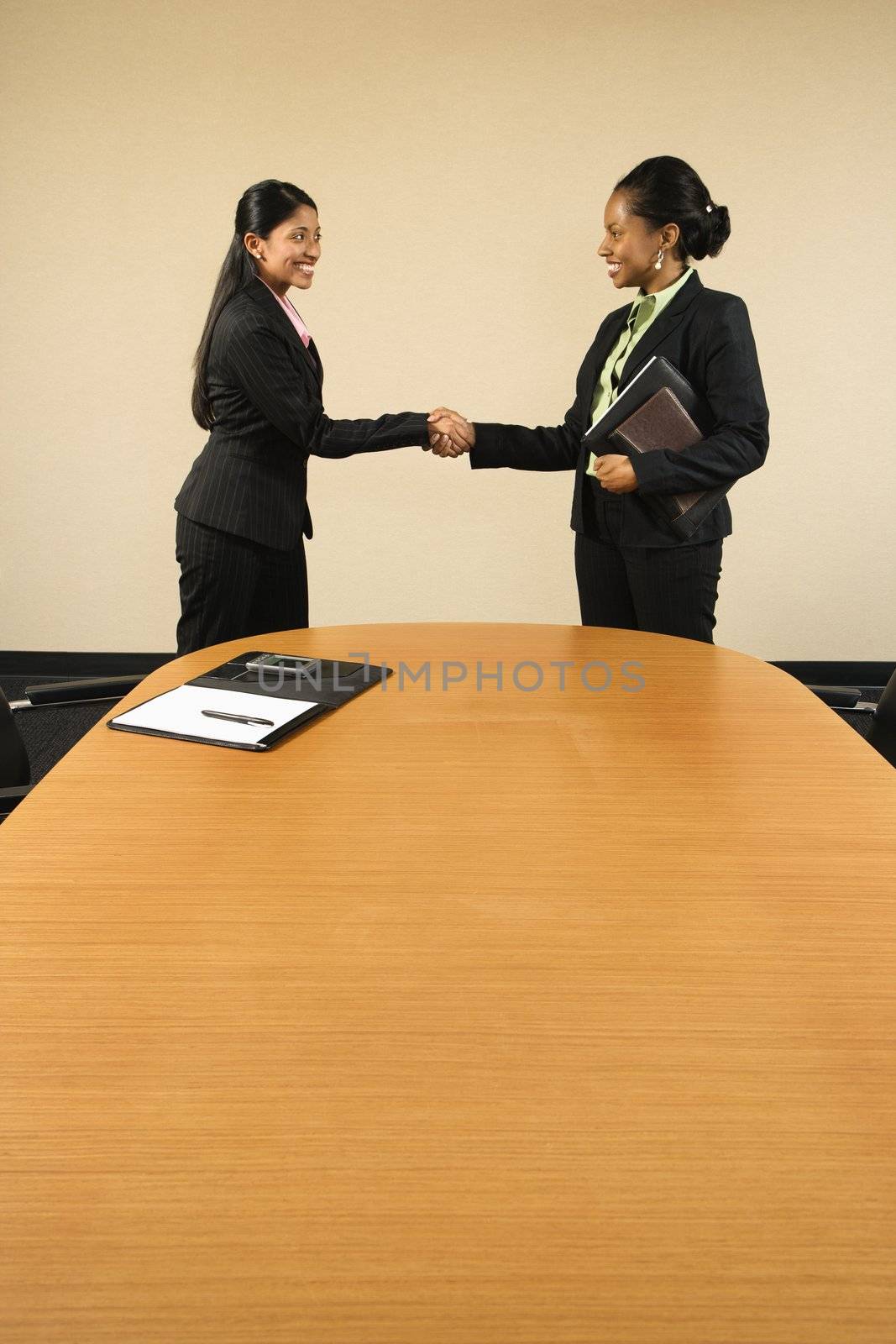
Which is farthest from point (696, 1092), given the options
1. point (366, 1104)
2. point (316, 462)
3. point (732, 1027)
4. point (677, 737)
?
point (316, 462)

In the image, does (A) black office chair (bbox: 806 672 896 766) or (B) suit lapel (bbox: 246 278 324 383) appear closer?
(A) black office chair (bbox: 806 672 896 766)

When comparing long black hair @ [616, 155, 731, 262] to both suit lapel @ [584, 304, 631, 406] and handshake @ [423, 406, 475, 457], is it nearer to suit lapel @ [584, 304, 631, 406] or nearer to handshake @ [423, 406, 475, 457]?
suit lapel @ [584, 304, 631, 406]

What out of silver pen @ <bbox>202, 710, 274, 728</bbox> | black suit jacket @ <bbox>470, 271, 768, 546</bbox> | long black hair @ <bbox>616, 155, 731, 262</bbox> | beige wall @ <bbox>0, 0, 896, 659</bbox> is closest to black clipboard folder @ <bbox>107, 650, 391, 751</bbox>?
silver pen @ <bbox>202, 710, 274, 728</bbox>

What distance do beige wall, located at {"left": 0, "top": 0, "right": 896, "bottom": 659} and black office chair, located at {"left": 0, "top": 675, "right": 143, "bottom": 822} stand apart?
240 cm

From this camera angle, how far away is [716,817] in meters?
1.27

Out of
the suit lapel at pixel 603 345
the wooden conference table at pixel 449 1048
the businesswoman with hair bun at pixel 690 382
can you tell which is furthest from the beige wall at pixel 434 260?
the wooden conference table at pixel 449 1048

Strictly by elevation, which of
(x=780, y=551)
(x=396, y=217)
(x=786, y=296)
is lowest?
(x=780, y=551)

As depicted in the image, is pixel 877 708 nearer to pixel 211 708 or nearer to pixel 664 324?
pixel 664 324

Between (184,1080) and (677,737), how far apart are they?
3.15 ft

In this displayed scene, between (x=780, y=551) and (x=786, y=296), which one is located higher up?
(x=786, y=296)

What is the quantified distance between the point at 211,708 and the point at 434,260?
9.46ft

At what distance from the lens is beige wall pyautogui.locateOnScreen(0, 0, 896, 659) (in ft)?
12.4

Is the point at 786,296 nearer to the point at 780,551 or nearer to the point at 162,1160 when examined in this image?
the point at 780,551

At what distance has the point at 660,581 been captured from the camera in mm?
2457
